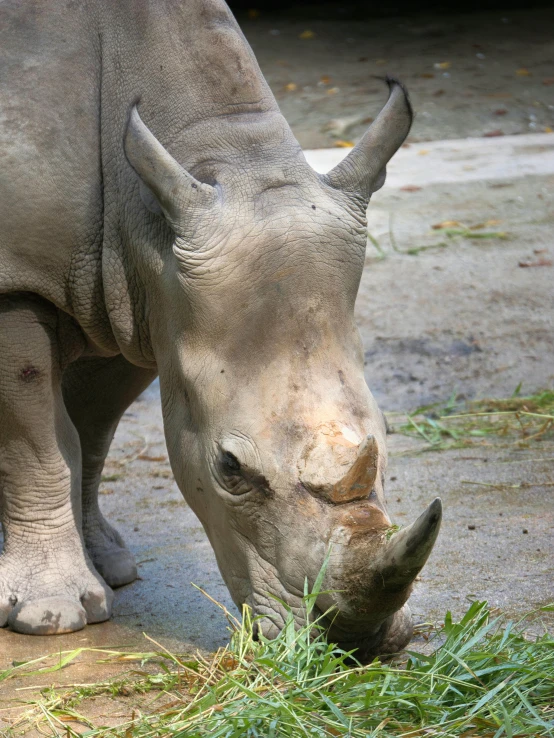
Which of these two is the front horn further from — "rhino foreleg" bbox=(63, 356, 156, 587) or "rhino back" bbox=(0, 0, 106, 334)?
"rhino foreleg" bbox=(63, 356, 156, 587)

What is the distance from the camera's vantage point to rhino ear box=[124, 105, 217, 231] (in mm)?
3477

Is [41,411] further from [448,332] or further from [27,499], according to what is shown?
[448,332]

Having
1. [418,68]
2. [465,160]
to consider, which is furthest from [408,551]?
[418,68]

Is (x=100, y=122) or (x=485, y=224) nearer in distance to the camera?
(x=100, y=122)

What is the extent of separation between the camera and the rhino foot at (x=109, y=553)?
464 centimetres

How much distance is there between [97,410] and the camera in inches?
193

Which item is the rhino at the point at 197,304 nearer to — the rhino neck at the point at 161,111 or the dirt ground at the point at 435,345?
the rhino neck at the point at 161,111

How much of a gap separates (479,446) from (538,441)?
0.31m

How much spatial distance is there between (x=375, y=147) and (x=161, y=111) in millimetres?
716

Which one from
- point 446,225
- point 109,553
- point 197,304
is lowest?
point 446,225

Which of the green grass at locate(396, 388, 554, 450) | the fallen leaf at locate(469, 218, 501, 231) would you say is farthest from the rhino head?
the fallen leaf at locate(469, 218, 501, 231)

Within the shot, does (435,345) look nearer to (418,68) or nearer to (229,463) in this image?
(229,463)

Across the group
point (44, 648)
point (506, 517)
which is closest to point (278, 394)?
point (44, 648)

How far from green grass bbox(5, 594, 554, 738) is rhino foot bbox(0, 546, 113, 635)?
606mm
